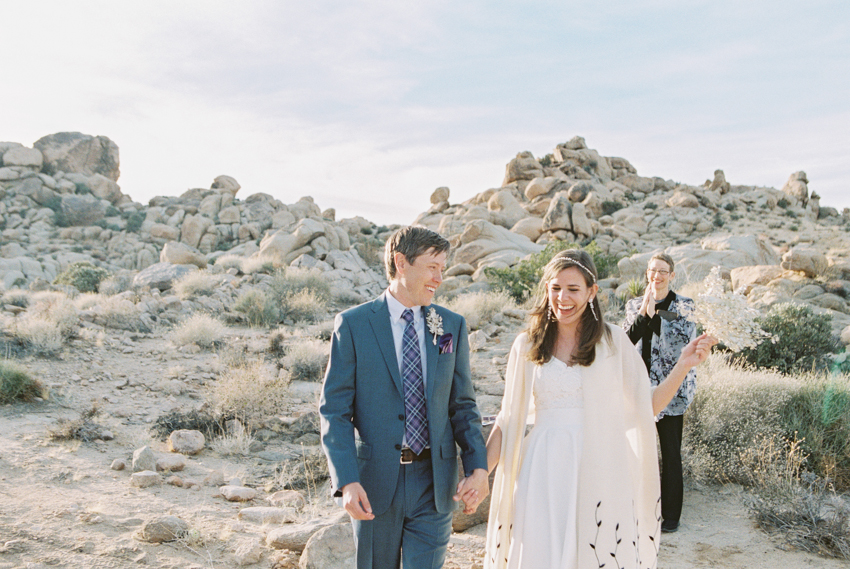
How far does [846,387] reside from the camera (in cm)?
659

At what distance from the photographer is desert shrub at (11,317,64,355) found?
9.40 meters

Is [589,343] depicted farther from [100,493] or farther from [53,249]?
[53,249]

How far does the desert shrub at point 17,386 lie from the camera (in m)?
7.30

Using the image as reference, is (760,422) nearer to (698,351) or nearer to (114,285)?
(698,351)

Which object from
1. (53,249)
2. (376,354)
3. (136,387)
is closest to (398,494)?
(376,354)

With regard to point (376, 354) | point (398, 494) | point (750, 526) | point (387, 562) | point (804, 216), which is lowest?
point (750, 526)

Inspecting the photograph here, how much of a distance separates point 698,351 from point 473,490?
4.01 ft

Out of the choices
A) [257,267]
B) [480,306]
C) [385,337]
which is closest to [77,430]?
[385,337]

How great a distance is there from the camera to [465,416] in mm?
2480

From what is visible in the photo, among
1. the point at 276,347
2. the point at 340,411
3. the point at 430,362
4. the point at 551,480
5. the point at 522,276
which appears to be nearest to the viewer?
the point at 340,411

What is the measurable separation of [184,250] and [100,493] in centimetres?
2127

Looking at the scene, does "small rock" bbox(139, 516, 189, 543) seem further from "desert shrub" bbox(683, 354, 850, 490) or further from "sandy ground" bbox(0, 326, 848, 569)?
A: "desert shrub" bbox(683, 354, 850, 490)

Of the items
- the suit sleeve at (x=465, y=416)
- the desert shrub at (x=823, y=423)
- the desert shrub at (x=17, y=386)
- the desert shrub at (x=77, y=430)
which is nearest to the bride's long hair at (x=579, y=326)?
the suit sleeve at (x=465, y=416)

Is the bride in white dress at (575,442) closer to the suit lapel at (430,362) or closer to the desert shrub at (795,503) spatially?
the suit lapel at (430,362)
